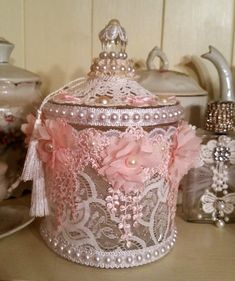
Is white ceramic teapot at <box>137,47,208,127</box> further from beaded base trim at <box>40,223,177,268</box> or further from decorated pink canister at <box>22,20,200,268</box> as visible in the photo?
beaded base trim at <box>40,223,177,268</box>

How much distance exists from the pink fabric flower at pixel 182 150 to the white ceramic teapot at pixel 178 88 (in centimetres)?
11

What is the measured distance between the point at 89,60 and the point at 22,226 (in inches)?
13.7

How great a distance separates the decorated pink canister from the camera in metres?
0.41

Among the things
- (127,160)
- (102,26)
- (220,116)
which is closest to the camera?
(127,160)

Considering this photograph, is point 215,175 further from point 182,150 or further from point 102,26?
point 102,26

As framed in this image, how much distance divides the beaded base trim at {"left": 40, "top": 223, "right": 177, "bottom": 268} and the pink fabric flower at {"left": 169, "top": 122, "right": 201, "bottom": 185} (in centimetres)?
9

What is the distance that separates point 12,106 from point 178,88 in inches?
10.2

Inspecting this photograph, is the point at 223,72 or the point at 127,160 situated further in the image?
the point at 223,72

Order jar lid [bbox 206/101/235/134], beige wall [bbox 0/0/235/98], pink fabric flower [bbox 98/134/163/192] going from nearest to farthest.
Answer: pink fabric flower [bbox 98/134/163/192]
jar lid [bbox 206/101/235/134]
beige wall [bbox 0/0/235/98]

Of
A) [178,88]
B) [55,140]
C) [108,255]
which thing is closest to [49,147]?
[55,140]

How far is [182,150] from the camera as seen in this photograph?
1.53 ft

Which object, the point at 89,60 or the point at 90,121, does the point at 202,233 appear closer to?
the point at 90,121

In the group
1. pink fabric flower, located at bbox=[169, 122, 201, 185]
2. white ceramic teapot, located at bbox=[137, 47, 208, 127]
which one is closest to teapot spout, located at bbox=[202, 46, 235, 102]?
white ceramic teapot, located at bbox=[137, 47, 208, 127]

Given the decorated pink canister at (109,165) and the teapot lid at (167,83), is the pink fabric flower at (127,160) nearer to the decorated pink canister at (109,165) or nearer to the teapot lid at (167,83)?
the decorated pink canister at (109,165)
